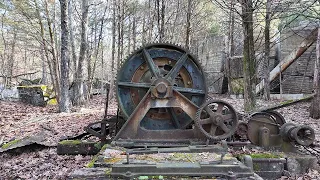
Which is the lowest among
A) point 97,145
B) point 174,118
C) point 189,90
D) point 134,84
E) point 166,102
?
point 97,145

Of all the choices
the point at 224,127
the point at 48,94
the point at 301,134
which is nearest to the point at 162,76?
the point at 224,127

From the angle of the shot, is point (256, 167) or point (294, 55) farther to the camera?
point (294, 55)

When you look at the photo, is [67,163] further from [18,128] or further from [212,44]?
[212,44]

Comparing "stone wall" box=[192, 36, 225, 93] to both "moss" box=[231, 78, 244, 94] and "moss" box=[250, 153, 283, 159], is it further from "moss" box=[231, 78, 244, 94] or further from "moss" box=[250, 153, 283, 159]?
"moss" box=[250, 153, 283, 159]

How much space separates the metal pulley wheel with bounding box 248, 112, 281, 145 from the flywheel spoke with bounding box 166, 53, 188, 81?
1.64 metres

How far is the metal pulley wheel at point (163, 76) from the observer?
5896 mm

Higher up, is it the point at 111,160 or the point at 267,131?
the point at 267,131

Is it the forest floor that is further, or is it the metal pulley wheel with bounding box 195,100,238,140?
the forest floor

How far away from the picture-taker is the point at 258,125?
19.0 ft

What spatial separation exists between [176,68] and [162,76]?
31 centimetres

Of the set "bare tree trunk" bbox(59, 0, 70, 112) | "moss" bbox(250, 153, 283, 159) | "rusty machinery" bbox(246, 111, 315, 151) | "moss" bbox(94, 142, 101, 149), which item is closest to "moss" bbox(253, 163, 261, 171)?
"moss" bbox(250, 153, 283, 159)

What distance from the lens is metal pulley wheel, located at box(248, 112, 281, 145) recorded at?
577 centimetres

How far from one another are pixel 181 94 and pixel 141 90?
0.85 m

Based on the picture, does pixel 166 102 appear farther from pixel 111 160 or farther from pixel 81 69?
pixel 81 69
